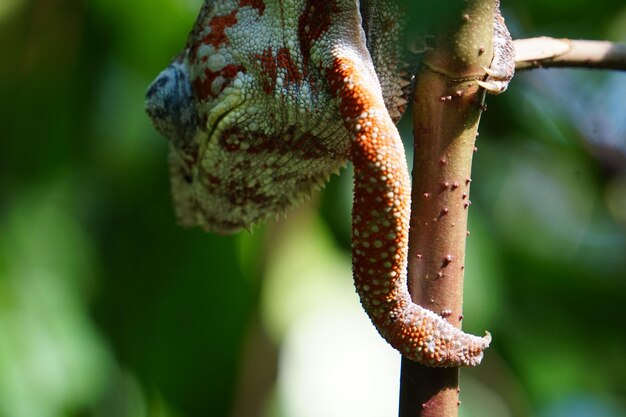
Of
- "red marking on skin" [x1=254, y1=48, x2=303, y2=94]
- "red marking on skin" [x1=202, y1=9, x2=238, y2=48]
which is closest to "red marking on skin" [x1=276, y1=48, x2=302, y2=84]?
"red marking on skin" [x1=254, y1=48, x2=303, y2=94]

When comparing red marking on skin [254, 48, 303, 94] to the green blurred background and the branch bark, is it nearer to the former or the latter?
the branch bark

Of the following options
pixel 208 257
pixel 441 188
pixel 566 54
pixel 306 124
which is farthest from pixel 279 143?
pixel 208 257

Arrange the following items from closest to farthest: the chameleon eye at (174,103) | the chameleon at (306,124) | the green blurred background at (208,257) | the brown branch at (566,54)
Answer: the chameleon at (306,124) < the brown branch at (566,54) < the chameleon eye at (174,103) < the green blurred background at (208,257)

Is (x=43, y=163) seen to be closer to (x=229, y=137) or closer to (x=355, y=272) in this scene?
(x=229, y=137)

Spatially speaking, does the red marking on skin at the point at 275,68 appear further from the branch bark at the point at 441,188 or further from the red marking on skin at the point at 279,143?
the branch bark at the point at 441,188

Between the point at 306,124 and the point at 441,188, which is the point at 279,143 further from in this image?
the point at 441,188

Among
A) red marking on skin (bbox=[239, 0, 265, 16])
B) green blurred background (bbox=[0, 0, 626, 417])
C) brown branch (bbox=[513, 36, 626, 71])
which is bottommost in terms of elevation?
green blurred background (bbox=[0, 0, 626, 417])

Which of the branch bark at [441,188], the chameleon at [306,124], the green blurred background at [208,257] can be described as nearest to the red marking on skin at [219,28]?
the chameleon at [306,124]
